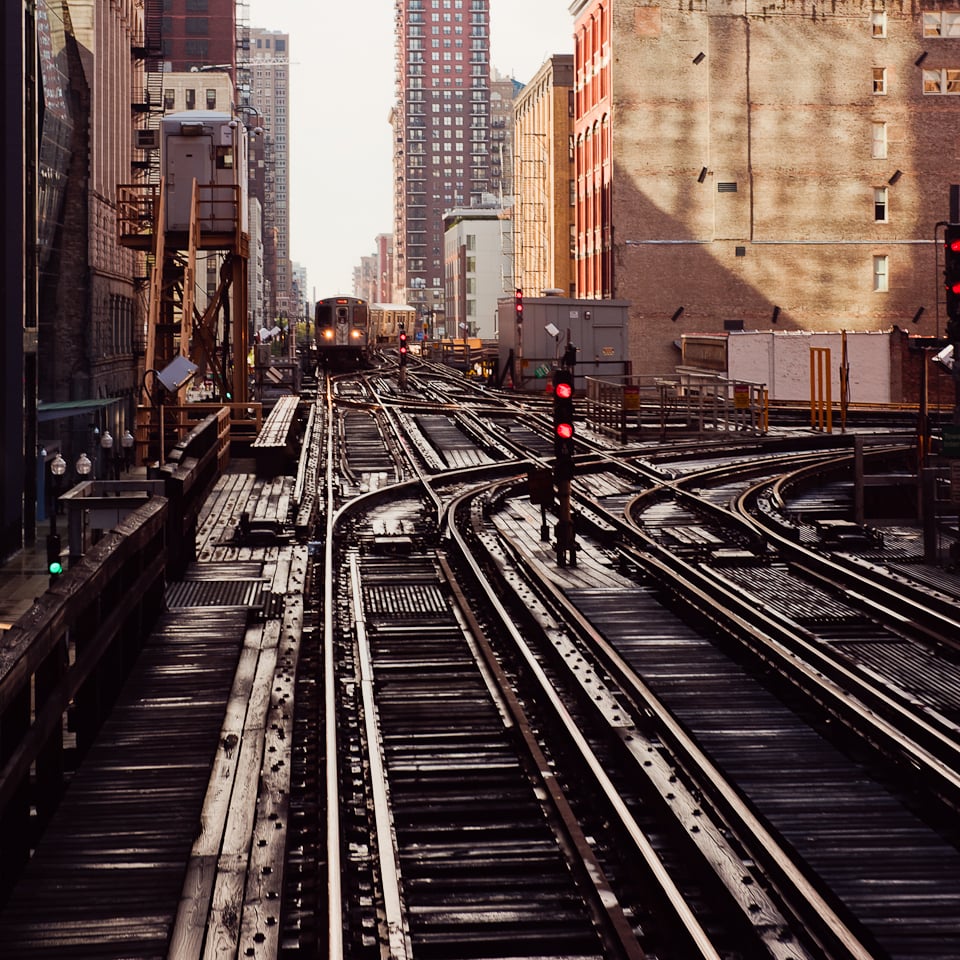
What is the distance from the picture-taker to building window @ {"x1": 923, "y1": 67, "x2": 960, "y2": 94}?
6450 centimetres

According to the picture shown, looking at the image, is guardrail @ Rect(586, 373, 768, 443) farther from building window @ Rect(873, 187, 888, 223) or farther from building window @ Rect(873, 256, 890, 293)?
building window @ Rect(873, 187, 888, 223)

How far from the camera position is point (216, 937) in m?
6.40

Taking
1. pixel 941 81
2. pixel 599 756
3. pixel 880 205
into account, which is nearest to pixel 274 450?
pixel 599 756

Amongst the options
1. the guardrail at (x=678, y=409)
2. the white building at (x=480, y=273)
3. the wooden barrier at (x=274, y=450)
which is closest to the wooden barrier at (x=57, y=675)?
the wooden barrier at (x=274, y=450)

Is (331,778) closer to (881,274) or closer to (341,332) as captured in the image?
(881,274)

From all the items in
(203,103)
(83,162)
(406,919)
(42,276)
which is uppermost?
(203,103)

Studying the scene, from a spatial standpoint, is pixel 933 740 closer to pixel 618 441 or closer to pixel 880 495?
pixel 880 495

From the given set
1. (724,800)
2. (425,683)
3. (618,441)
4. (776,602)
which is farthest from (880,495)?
(724,800)

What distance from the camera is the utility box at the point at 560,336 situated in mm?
49906

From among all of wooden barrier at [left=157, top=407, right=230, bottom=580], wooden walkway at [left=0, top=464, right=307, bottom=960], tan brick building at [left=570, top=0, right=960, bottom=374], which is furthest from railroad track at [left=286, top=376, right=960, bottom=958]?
tan brick building at [left=570, top=0, right=960, bottom=374]

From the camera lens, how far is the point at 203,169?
34.4m

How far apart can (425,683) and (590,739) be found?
6.53 ft

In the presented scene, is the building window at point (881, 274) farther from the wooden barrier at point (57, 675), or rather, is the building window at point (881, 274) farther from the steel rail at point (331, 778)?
the wooden barrier at point (57, 675)

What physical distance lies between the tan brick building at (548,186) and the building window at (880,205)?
2230 cm
